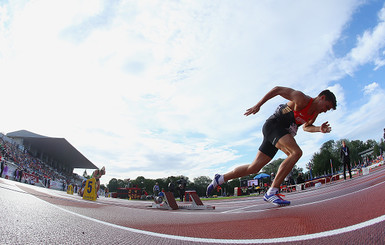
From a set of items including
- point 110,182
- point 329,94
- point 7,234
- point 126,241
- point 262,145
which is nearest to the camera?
point 7,234

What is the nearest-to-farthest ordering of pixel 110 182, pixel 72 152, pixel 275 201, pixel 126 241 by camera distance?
1. pixel 126 241
2. pixel 275 201
3. pixel 72 152
4. pixel 110 182

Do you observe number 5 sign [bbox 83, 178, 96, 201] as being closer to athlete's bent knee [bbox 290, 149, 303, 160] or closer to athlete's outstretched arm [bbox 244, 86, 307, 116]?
athlete's outstretched arm [bbox 244, 86, 307, 116]

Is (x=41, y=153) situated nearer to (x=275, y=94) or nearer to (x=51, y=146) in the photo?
(x=51, y=146)

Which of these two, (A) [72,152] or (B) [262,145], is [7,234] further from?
(A) [72,152]

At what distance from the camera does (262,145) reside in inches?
169

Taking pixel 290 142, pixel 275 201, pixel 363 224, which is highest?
pixel 290 142

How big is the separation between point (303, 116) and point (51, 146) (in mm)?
53155

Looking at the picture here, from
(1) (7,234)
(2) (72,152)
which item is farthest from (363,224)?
(2) (72,152)

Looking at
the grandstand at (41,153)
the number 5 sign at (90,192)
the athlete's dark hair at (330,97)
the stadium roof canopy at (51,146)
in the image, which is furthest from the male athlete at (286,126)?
the stadium roof canopy at (51,146)

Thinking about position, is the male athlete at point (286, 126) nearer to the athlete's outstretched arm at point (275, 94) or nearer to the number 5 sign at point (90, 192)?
the athlete's outstretched arm at point (275, 94)

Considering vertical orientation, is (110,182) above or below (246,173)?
below

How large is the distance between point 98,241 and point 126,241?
0.19m

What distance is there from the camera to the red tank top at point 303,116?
368 cm

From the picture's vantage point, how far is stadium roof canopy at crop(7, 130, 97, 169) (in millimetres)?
41781
